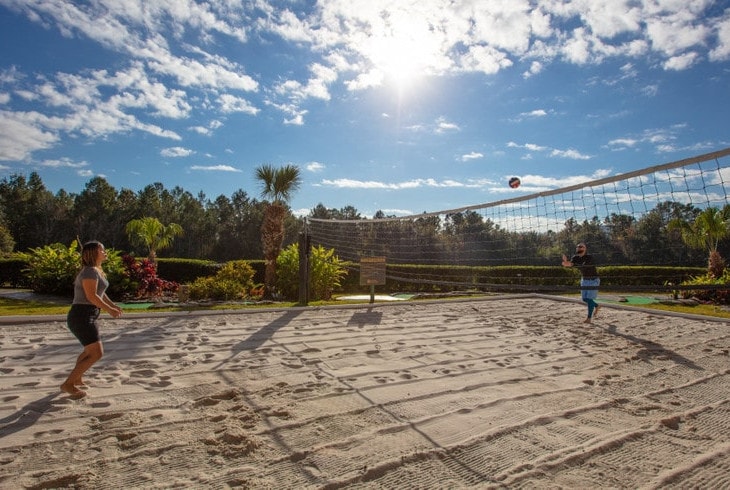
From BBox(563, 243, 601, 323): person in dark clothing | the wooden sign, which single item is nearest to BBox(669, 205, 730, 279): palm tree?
BBox(563, 243, 601, 323): person in dark clothing

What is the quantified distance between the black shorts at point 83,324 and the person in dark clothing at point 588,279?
5.87 m

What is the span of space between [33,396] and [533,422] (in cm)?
300

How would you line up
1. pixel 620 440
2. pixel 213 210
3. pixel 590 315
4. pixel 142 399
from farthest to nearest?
pixel 213 210 → pixel 590 315 → pixel 142 399 → pixel 620 440

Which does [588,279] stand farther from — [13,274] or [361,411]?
[13,274]

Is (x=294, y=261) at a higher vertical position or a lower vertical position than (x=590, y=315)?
higher

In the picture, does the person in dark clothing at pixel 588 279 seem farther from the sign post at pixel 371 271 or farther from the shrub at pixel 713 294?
the shrub at pixel 713 294

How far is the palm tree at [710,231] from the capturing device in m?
12.2

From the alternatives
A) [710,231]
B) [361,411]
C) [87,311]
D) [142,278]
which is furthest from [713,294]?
[142,278]

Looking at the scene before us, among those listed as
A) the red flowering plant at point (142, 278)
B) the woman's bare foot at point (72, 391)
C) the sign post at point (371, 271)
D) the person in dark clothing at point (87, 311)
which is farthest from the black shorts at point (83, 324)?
the red flowering plant at point (142, 278)

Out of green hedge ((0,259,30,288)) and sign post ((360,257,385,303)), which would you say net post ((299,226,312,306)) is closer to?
sign post ((360,257,385,303))

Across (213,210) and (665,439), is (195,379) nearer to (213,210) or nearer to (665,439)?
(665,439)

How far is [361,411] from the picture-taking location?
99.2 inches

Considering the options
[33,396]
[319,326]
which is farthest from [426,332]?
[33,396]

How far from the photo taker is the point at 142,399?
2.65 meters
